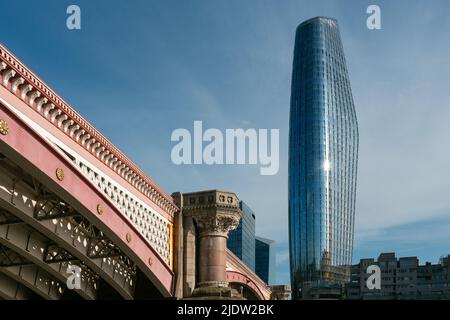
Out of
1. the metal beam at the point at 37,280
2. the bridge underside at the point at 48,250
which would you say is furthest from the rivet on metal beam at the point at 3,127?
the metal beam at the point at 37,280

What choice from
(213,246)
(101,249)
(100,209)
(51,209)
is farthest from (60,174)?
(213,246)

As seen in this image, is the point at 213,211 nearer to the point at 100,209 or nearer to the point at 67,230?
the point at 67,230

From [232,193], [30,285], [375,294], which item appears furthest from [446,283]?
[30,285]

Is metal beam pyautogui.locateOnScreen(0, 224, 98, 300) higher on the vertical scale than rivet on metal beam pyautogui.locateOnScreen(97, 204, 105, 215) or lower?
lower

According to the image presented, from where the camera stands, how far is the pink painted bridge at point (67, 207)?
69.6 feet

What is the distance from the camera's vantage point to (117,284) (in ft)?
115

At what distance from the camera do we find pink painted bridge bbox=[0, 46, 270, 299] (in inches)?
835

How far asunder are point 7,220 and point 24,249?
2015 mm

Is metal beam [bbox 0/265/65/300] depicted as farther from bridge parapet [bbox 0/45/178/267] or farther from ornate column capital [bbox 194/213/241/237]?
ornate column capital [bbox 194/213/241/237]

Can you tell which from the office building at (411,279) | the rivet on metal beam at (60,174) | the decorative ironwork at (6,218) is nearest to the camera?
the rivet on metal beam at (60,174)

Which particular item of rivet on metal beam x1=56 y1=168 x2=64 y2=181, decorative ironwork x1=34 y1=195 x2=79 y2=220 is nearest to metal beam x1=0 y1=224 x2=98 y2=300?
decorative ironwork x1=34 y1=195 x2=79 y2=220

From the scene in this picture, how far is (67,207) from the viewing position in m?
27.4

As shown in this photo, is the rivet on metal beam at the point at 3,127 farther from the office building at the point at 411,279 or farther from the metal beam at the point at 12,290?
the office building at the point at 411,279
